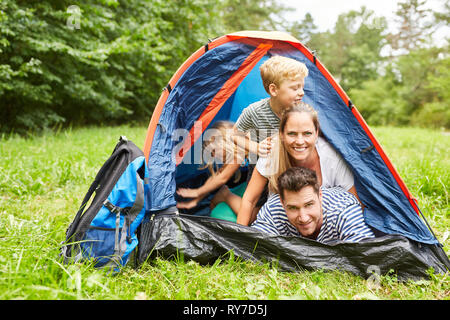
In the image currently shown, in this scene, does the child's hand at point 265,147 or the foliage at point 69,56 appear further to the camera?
the foliage at point 69,56

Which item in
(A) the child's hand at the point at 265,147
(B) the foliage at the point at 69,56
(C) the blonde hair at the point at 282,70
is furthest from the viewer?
(B) the foliage at the point at 69,56

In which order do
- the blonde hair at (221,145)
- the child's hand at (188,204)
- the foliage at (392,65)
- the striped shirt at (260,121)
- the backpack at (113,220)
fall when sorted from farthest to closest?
the foliage at (392,65)
the blonde hair at (221,145)
the child's hand at (188,204)
the striped shirt at (260,121)
the backpack at (113,220)

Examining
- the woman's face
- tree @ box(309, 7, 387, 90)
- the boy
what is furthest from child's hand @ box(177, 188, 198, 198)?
tree @ box(309, 7, 387, 90)

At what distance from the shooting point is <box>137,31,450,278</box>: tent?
183cm

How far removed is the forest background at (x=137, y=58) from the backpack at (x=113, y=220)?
1.65 meters

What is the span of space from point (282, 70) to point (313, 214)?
1048mm

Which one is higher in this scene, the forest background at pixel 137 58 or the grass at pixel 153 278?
the forest background at pixel 137 58

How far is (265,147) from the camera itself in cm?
243

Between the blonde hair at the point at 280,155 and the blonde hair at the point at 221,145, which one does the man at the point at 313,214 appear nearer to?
the blonde hair at the point at 280,155

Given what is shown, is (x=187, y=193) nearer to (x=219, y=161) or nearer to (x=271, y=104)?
(x=219, y=161)

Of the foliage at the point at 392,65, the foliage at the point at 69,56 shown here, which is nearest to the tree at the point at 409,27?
the foliage at the point at 392,65

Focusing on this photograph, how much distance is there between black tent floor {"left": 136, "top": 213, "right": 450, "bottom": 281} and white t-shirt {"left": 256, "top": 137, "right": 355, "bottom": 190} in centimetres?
55

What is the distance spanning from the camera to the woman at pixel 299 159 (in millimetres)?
2170
